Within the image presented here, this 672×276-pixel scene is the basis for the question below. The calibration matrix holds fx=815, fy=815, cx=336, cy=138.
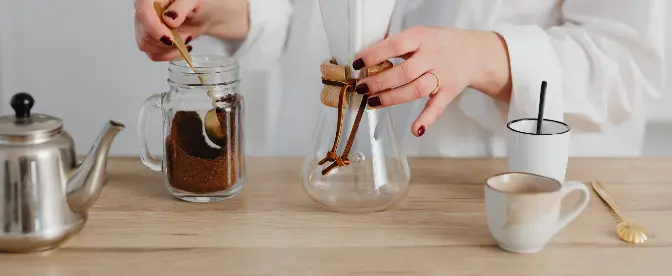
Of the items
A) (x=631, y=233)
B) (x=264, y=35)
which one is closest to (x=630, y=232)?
(x=631, y=233)

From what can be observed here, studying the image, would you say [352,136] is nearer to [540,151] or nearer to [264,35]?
[540,151]

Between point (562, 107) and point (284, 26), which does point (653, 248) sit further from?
point (284, 26)

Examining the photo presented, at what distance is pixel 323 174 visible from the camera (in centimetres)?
92

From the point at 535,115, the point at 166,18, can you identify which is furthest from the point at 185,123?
the point at 535,115

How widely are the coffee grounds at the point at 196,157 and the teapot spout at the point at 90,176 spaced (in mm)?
105

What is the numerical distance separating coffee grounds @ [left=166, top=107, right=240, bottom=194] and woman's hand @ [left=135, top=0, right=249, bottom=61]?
0.12 meters

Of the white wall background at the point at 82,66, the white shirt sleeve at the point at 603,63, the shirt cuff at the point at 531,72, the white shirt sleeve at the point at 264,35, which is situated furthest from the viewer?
the white wall background at the point at 82,66

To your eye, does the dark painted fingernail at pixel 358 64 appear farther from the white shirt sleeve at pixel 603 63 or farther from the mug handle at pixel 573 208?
the white shirt sleeve at pixel 603 63

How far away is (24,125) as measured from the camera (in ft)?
2.59

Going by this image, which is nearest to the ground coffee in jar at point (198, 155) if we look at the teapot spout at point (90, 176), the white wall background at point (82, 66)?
the teapot spout at point (90, 176)

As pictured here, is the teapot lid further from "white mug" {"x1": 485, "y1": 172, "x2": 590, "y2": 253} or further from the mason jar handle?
"white mug" {"x1": 485, "y1": 172, "x2": 590, "y2": 253}

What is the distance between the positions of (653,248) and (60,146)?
61 centimetres

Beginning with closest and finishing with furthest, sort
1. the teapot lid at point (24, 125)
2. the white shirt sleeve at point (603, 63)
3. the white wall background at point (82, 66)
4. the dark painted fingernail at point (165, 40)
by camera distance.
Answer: the teapot lid at point (24, 125), the dark painted fingernail at point (165, 40), the white shirt sleeve at point (603, 63), the white wall background at point (82, 66)

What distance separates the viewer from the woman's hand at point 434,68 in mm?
879
